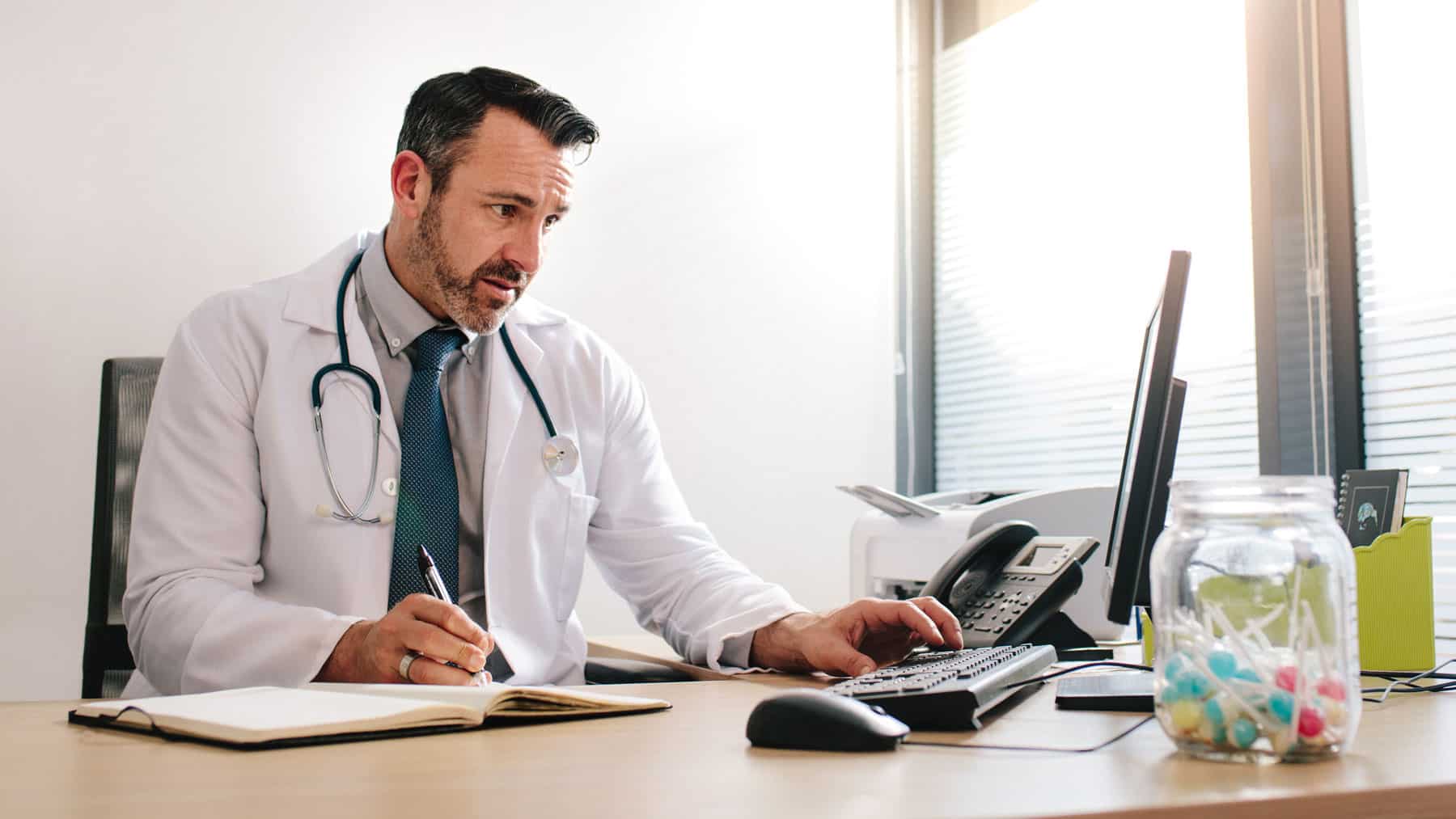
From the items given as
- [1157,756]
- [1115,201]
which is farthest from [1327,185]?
[1157,756]

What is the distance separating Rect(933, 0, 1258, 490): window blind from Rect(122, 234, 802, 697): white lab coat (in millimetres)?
1129

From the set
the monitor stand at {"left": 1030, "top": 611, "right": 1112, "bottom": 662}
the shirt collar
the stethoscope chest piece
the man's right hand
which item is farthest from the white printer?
the man's right hand

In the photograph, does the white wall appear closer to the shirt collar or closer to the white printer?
the white printer

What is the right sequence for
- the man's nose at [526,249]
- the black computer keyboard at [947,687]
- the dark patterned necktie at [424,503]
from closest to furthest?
1. the black computer keyboard at [947,687]
2. the dark patterned necktie at [424,503]
3. the man's nose at [526,249]

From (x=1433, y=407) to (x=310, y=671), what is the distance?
180cm

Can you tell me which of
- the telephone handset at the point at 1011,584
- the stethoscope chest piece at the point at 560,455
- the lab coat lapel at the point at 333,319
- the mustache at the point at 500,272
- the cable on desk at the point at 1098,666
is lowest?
the cable on desk at the point at 1098,666

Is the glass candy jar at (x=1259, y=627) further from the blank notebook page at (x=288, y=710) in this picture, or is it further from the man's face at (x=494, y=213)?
the man's face at (x=494, y=213)

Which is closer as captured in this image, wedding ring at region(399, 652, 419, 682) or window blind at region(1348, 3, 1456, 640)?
wedding ring at region(399, 652, 419, 682)

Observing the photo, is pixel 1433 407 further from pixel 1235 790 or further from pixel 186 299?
pixel 186 299

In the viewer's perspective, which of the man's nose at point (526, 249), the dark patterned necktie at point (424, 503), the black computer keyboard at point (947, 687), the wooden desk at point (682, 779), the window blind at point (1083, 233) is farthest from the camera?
the window blind at point (1083, 233)

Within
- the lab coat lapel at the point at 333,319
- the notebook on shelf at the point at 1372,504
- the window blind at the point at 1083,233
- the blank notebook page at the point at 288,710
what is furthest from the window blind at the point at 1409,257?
the blank notebook page at the point at 288,710

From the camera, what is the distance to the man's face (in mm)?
1857

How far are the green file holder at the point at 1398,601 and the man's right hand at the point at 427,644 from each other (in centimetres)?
93

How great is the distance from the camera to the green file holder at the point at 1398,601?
4.30 ft
